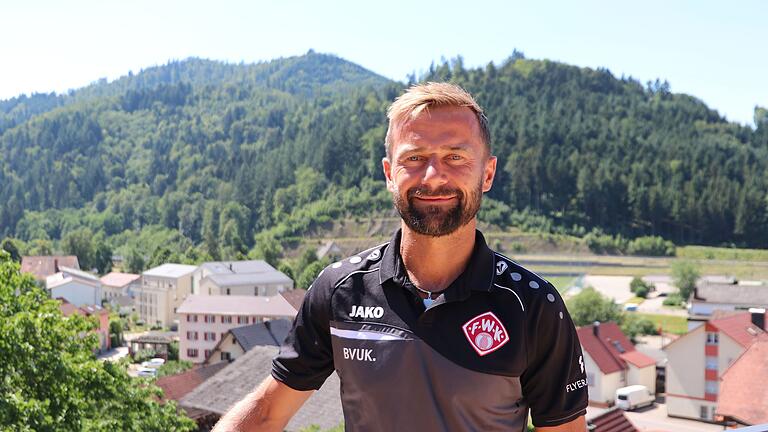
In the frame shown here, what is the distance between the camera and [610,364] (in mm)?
28781

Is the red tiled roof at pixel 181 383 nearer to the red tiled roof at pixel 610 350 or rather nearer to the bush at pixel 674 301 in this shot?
the red tiled roof at pixel 610 350

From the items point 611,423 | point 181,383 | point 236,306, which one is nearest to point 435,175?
point 611,423

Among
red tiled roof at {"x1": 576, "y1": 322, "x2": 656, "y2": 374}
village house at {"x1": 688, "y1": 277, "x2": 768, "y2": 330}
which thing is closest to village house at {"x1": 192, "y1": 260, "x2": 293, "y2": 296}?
village house at {"x1": 688, "y1": 277, "x2": 768, "y2": 330}

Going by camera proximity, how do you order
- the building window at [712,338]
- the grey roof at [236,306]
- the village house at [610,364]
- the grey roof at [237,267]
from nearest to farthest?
1. the building window at [712,338]
2. the village house at [610,364]
3. the grey roof at [236,306]
4. the grey roof at [237,267]

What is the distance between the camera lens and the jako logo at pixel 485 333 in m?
1.76

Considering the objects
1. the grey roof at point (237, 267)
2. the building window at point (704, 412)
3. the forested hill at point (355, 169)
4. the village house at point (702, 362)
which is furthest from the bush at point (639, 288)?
the building window at point (704, 412)

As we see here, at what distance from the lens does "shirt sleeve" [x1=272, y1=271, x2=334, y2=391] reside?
2.02 m

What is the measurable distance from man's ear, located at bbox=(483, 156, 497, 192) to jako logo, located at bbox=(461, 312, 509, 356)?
0.32 m

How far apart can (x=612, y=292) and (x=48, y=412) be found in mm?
54437

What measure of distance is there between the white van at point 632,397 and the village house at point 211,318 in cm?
1688

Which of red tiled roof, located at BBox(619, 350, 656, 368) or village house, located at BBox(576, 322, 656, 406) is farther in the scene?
red tiled roof, located at BBox(619, 350, 656, 368)

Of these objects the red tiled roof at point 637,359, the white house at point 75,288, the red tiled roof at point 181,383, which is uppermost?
the red tiled roof at point 181,383

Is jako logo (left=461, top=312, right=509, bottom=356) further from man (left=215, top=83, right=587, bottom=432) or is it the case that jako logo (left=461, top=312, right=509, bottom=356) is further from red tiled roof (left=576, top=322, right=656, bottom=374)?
red tiled roof (left=576, top=322, right=656, bottom=374)

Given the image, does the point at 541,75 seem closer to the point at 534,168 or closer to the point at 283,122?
the point at 534,168
